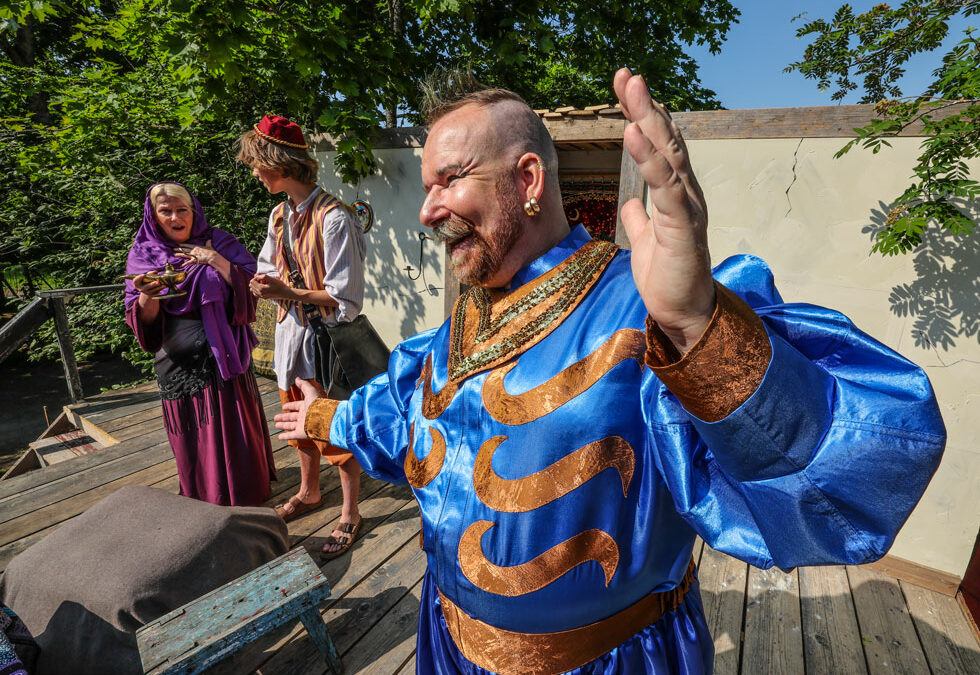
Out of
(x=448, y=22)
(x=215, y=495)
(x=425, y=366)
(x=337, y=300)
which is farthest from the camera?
(x=448, y=22)

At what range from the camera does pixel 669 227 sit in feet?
1.81

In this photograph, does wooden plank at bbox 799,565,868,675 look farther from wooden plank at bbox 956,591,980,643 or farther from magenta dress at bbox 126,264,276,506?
magenta dress at bbox 126,264,276,506

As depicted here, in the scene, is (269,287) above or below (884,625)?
above

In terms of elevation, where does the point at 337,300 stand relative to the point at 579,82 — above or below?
below

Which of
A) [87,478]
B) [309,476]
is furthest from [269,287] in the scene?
[87,478]

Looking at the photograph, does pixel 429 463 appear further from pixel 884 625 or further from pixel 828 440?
pixel 884 625

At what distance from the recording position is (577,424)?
854mm

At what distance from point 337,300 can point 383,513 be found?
151cm

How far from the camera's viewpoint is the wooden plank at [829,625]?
2186mm

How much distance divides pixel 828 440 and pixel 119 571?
2.43m

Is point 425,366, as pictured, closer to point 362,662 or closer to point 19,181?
point 362,662

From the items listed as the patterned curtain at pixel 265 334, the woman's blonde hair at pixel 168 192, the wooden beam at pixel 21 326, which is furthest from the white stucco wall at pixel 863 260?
the wooden beam at pixel 21 326

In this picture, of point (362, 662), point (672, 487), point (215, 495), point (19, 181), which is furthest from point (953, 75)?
point (19, 181)

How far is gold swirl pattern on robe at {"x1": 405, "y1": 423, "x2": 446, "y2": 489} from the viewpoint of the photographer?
102 cm
